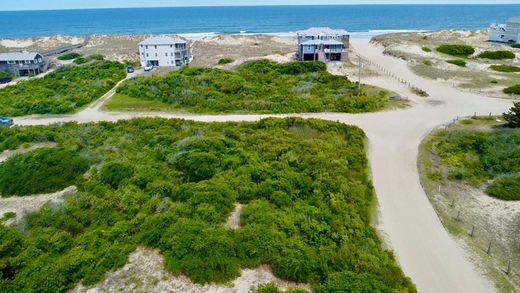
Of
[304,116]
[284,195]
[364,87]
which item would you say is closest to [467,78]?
[364,87]

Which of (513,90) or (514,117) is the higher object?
(513,90)

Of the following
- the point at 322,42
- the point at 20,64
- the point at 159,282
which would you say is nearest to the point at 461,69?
the point at 322,42

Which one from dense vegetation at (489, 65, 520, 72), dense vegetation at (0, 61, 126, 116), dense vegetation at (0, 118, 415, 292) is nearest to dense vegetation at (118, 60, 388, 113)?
dense vegetation at (0, 61, 126, 116)

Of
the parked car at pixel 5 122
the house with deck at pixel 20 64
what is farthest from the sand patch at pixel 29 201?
the house with deck at pixel 20 64

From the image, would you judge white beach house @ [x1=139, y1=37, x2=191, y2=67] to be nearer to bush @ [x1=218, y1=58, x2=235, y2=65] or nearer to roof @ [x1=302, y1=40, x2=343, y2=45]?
bush @ [x1=218, y1=58, x2=235, y2=65]

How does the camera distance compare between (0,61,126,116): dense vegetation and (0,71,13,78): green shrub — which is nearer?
(0,61,126,116): dense vegetation

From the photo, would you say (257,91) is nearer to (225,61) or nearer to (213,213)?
(225,61)
